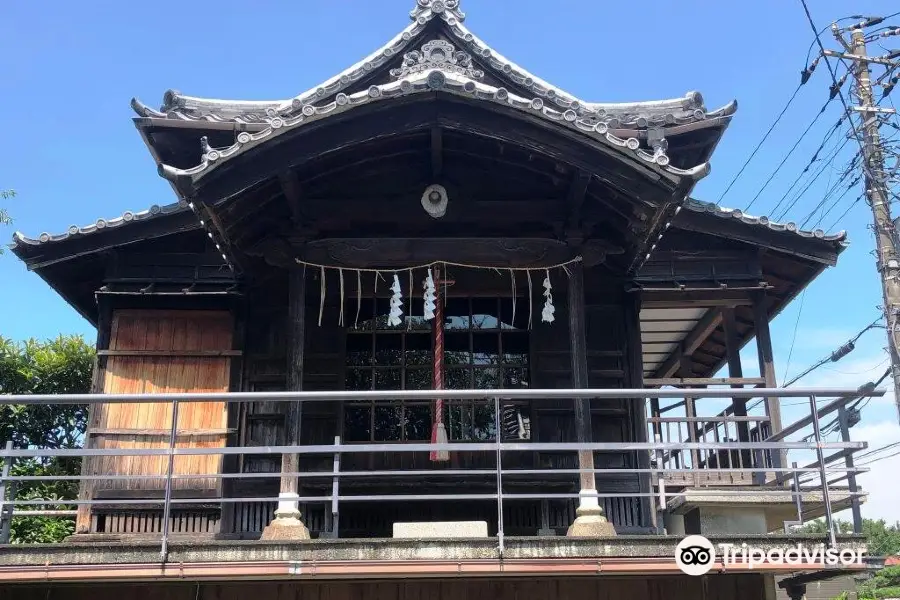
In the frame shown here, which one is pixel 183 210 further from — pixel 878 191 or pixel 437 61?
pixel 878 191

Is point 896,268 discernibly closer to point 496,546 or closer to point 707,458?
point 707,458

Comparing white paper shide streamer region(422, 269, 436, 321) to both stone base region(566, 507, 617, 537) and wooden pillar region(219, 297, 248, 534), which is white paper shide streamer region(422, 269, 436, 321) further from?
stone base region(566, 507, 617, 537)

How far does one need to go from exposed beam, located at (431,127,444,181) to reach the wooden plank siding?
142 inches

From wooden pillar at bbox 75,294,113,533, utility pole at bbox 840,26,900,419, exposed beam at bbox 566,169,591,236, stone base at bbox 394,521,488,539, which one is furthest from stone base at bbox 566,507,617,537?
utility pole at bbox 840,26,900,419

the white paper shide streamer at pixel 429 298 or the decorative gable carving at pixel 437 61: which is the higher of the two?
the decorative gable carving at pixel 437 61

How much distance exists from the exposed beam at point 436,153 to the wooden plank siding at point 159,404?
3.62 m

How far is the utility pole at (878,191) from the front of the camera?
632 inches

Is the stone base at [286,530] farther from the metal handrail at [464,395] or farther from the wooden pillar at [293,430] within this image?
the metal handrail at [464,395]

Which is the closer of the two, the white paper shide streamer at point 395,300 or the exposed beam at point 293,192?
the exposed beam at point 293,192

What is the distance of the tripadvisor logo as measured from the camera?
712 centimetres

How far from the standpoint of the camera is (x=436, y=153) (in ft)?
31.8

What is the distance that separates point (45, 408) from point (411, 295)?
1027cm

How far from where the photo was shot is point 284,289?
37.8ft

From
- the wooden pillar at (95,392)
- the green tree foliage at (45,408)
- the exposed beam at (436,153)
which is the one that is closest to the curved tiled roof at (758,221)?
the exposed beam at (436,153)
